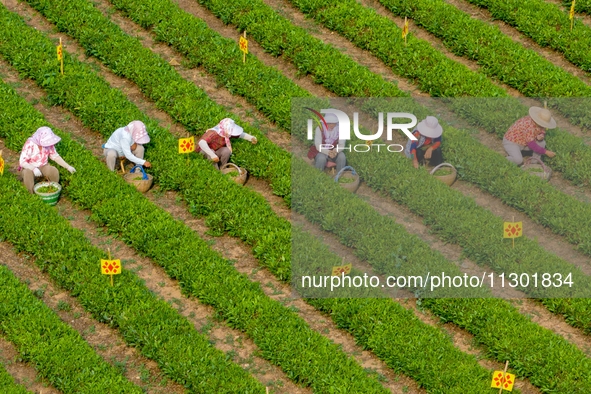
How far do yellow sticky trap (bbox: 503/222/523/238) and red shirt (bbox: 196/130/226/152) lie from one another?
4228mm

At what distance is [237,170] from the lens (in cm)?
1853

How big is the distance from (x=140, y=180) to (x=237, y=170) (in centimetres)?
134

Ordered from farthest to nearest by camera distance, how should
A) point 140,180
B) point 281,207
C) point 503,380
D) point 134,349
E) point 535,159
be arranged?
point 535,159, point 140,180, point 281,207, point 134,349, point 503,380

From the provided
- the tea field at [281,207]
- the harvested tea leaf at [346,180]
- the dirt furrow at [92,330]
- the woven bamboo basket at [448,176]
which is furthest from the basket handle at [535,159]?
the dirt furrow at [92,330]

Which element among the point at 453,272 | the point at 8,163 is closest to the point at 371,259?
the point at 453,272

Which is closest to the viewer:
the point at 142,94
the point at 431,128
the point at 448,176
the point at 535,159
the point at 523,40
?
the point at 448,176

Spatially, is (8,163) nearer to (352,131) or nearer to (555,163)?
(352,131)

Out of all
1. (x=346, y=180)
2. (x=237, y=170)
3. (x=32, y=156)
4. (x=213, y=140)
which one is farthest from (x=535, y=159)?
(x=32, y=156)

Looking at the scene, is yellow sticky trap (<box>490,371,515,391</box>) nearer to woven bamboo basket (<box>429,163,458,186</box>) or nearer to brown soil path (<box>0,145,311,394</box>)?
brown soil path (<box>0,145,311,394</box>)

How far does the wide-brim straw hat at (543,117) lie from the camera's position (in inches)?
728

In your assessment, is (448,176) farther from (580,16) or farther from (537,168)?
(580,16)

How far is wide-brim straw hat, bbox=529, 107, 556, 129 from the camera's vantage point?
18.5 meters

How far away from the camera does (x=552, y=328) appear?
52.9 feet

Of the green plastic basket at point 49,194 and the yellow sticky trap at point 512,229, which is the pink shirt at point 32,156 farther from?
the yellow sticky trap at point 512,229
